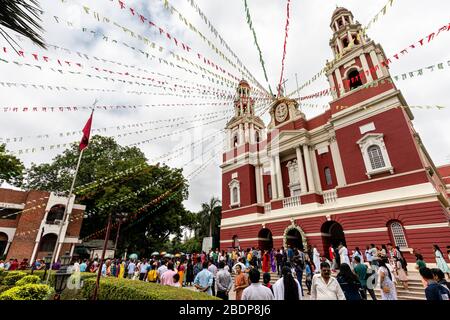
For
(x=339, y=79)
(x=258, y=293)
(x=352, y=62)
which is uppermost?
(x=352, y=62)

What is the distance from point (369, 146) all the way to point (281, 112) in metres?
9.10

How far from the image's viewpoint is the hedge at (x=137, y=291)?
17.0ft

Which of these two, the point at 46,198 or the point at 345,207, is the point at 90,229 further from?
the point at 345,207

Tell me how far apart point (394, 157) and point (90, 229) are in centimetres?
3272

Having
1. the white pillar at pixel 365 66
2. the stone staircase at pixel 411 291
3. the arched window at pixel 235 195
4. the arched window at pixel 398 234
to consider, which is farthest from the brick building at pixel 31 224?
the white pillar at pixel 365 66

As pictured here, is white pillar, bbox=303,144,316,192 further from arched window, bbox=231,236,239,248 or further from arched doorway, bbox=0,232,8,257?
arched doorway, bbox=0,232,8,257

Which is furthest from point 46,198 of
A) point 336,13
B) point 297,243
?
point 336,13

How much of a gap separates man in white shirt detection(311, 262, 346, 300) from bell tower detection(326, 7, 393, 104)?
50.7 feet

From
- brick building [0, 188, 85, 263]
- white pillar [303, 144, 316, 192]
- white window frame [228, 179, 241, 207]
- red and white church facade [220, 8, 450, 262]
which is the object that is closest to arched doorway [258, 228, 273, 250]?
red and white church facade [220, 8, 450, 262]

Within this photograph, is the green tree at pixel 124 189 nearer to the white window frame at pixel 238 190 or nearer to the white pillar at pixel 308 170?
the white window frame at pixel 238 190

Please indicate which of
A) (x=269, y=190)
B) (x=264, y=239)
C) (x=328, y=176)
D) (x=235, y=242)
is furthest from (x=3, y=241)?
(x=328, y=176)

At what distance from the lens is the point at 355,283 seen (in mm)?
4781

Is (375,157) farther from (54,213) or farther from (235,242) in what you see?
(54,213)

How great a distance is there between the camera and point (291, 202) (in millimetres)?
18219
